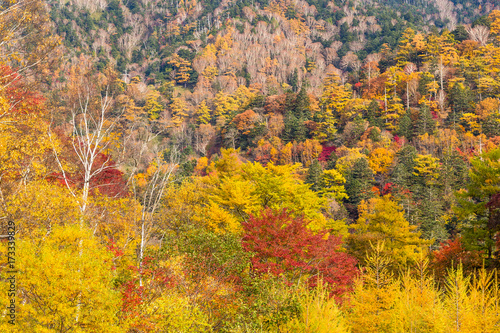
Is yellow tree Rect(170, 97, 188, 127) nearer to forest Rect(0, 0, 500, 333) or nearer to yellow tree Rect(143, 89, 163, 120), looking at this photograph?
forest Rect(0, 0, 500, 333)

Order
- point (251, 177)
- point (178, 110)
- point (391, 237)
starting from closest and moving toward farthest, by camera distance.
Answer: point (391, 237)
point (251, 177)
point (178, 110)

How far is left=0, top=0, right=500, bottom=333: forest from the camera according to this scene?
335 inches

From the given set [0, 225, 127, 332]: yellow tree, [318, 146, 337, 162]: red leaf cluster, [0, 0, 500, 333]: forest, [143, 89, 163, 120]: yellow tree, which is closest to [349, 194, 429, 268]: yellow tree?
[0, 0, 500, 333]: forest

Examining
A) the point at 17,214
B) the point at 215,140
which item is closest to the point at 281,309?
the point at 17,214

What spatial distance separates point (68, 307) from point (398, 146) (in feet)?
144

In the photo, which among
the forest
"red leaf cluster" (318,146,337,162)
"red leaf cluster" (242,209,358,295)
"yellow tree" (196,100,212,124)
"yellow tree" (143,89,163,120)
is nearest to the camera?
the forest

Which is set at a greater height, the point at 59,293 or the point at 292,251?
the point at 59,293

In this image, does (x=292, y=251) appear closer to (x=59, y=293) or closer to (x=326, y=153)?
(x=59, y=293)

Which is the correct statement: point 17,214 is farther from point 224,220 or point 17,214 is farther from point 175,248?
point 224,220

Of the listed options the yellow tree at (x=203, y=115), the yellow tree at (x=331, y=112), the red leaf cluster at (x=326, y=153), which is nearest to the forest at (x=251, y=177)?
the red leaf cluster at (x=326, y=153)

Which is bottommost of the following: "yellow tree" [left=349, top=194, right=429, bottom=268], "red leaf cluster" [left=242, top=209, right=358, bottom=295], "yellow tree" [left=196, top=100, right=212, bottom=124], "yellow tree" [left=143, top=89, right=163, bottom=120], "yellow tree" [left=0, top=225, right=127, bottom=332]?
"yellow tree" [left=196, top=100, right=212, bottom=124]

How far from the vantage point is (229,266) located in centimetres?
1230

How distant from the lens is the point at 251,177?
2548 centimetres

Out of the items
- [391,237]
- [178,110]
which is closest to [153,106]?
[178,110]
